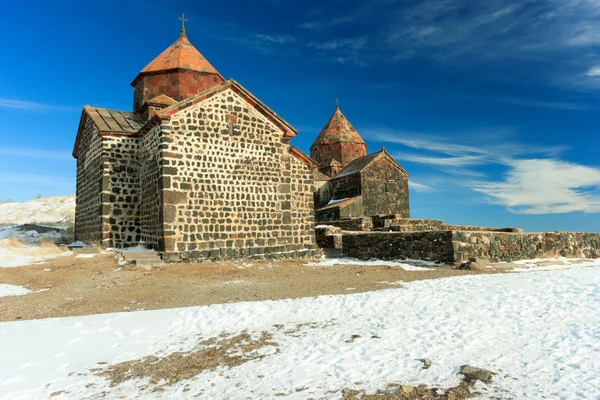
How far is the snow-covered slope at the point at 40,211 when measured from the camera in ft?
113

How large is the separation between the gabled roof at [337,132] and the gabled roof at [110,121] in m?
19.2

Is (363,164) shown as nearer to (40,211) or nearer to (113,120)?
(113,120)

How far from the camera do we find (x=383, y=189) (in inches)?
1165

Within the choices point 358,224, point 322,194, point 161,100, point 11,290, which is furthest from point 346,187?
point 11,290

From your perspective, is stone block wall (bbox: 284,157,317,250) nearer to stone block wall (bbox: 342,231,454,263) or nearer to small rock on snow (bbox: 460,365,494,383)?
stone block wall (bbox: 342,231,454,263)

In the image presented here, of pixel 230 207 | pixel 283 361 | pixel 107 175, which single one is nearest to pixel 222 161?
pixel 230 207

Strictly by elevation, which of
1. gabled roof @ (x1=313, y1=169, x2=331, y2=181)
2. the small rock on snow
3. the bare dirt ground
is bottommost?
the small rock on snow

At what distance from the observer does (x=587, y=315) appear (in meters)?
5.52

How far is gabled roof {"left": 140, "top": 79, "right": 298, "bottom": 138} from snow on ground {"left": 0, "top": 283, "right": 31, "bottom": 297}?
21.2 feet

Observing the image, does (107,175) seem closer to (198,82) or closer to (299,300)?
(198,82)

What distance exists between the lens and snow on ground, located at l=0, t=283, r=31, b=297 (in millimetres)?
8578

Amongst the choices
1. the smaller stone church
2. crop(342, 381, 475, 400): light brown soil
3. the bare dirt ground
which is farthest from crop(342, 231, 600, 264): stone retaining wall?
the smaller stone church

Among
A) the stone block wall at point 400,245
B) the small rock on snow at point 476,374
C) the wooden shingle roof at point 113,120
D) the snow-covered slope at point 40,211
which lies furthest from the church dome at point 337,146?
the small rock on snow at point 476,374

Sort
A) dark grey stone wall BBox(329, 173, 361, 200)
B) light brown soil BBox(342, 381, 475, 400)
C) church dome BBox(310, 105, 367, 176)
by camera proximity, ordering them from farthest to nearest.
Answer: church dome BBox(310, 105, 367, 176) → dark grey stone wall BBox(329, 173, 361, 200) → light brown soil BBox(342, 381, 475, 400)
